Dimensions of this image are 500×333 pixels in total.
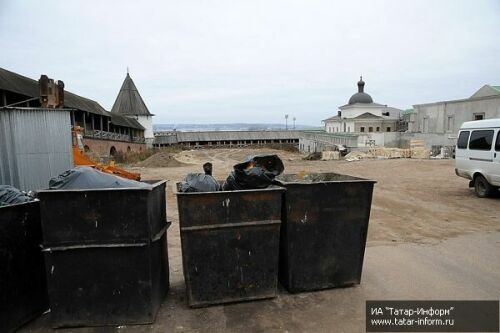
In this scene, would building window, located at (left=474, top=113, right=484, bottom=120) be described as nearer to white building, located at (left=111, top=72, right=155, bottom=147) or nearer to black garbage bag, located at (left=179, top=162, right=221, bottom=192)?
black garbage bag, located at (left=179, top=162, right=221, bottom=192)

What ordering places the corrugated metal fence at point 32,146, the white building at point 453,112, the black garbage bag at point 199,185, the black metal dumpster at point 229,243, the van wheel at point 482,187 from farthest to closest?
the white building at point 453,112 < the van wheel at point 482,187 < the corrugated metal fence at point 32,146 < the black garbage bag at point 199,185 < the black metal dumpster at point 229,243

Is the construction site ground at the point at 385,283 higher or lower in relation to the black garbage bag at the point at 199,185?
lower

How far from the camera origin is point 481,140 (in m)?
9.74

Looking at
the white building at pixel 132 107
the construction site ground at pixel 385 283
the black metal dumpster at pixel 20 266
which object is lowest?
the construction site ground at pixel 385 283

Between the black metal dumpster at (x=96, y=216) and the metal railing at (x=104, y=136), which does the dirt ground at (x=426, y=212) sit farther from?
the metal railing at (x=104, y=136)

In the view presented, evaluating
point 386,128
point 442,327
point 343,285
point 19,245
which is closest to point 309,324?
point 343,285

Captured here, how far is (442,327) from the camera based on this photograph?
3.24 m

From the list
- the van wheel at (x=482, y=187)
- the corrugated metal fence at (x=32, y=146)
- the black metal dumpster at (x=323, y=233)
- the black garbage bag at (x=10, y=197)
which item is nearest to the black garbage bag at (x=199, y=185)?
the black metal dumpster at (x=323, y=233)

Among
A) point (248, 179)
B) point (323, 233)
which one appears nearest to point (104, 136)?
point (248, 179)

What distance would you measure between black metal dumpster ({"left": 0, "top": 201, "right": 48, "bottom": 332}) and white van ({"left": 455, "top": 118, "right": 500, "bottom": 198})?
10453mm

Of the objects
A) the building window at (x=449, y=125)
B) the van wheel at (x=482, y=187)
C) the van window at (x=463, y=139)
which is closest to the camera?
the van wheel at (x=482, y=187)

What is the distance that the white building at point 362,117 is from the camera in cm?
5591

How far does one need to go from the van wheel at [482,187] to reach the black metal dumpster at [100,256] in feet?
32.6

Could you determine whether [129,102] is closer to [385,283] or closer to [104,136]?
[104,136]
